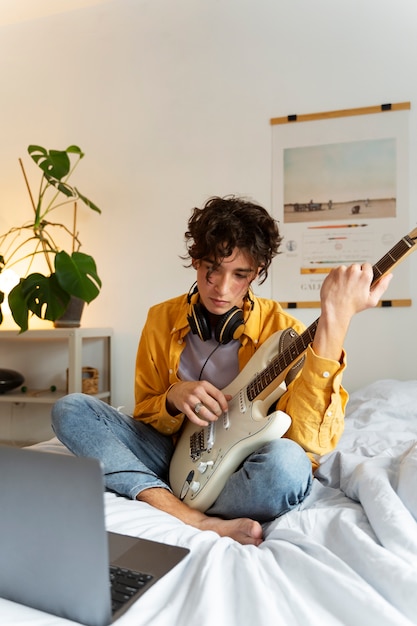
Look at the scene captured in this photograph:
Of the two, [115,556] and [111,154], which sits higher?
[111,154]

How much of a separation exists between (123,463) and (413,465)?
519 millimetres

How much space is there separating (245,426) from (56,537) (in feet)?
1.83

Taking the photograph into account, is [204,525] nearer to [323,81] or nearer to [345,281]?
[345,281]

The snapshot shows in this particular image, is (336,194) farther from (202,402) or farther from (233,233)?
(202,402)

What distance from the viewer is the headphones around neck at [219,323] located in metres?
1.20

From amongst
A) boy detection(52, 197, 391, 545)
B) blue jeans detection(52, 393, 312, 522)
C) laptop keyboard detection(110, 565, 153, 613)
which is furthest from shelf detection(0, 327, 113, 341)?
laptop keyboard detection(110, 565, 153, 613)

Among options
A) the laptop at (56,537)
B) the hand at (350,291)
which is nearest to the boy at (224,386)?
the hand at (350,291)

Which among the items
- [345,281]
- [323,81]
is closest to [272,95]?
[323,81]

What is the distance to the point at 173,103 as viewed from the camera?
241 centimetres

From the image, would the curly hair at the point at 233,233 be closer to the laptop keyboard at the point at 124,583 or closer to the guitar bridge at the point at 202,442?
the guitar bridge at the point at 202,442

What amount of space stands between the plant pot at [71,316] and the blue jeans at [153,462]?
3.88 ft

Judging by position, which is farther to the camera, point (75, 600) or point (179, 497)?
point (179, 497)

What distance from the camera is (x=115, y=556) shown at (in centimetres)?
66

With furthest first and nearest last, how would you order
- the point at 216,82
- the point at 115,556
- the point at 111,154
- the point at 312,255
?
the point at 111,154 → the point at 216,82 → the point at 312,255 → the point at 115,556
